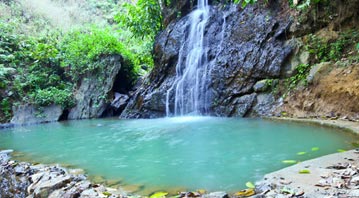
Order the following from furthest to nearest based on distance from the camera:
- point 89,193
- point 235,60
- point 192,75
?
1. point 192,75
2. point 235,60
3. point 89,193

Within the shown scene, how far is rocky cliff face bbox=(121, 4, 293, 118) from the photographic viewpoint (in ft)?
27.5

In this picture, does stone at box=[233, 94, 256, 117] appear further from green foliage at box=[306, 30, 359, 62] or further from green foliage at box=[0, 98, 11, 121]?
green foliage at box=[0, 98, 11, 121]

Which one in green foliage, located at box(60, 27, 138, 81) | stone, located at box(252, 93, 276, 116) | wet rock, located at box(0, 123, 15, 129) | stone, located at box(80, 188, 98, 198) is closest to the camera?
stone, located at box(80, 188, 98, 198)

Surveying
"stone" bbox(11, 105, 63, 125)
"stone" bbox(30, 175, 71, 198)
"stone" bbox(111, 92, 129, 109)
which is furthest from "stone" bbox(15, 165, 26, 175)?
"stone" bbox(11, 105, 63, 125)

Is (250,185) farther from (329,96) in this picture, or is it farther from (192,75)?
(192,75)

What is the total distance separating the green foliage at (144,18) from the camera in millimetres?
12898

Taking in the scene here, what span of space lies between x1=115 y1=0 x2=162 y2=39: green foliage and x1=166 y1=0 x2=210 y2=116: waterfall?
2354 mm

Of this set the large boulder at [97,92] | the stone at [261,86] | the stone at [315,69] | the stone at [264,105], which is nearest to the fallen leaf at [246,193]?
the stone at [315,69]

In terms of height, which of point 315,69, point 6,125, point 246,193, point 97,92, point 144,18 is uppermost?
point 144,18

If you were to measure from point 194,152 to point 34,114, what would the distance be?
981 centimetres

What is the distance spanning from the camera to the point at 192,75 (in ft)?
33.0

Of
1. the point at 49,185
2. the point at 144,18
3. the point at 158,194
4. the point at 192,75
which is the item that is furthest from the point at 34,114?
the point at 158,194

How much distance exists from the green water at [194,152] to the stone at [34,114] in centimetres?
542

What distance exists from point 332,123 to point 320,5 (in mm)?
3740
